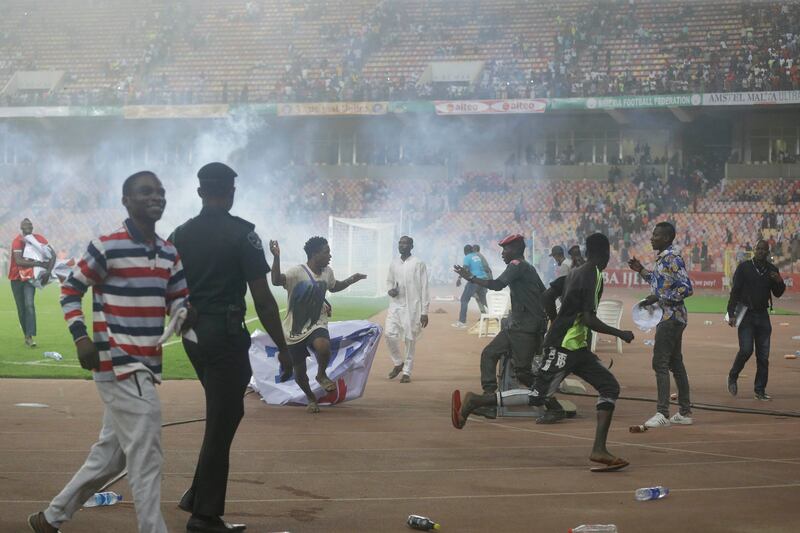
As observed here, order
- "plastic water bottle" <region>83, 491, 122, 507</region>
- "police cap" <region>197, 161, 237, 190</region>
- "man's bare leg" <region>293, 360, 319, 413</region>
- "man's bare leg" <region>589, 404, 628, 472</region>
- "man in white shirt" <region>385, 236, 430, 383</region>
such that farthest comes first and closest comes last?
"man in white shirt" <region>385, 236, 430, 383</region> → "man's bare leg" <region>293, 360, 319, 413</region> → "man's bare leg" <region>589, 404, 628, 472</region> → "plastic water bottle" <region>83, 491, 122, 507</region> → "police cap" <region>197, 161, 237, 190</region>

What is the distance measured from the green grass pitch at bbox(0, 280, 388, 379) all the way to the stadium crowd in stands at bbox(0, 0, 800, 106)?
20.7m

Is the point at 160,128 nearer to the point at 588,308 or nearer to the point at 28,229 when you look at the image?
the point at 28,229

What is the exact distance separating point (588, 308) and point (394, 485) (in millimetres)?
2147

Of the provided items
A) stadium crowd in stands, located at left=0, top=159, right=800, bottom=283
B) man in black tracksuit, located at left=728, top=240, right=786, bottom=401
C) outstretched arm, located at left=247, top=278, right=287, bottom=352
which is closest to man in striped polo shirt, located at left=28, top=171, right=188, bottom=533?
outstretched arm, located at left=247, top=278, right=287, bottom=352

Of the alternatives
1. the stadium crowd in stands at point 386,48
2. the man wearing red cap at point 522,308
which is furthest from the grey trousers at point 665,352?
the stadium crowd in stands at point 386,48

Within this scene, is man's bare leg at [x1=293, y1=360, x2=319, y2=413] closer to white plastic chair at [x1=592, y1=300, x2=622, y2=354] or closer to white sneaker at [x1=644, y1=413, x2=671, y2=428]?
white sneaker at [x1=644, y1=413, x2=671, y2=428]

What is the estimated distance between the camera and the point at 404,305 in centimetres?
1401

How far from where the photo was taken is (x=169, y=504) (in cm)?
646

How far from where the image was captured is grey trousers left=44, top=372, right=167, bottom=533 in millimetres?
4930

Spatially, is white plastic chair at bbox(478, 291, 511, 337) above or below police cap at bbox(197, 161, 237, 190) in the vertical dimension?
below

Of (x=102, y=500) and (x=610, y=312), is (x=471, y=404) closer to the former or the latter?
(x=102, y=500)

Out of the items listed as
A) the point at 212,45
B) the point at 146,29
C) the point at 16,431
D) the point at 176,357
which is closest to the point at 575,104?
the point at 212,45

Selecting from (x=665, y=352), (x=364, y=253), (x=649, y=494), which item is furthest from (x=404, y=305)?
(x=364, y=253)

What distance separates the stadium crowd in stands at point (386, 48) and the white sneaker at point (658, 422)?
110ft
